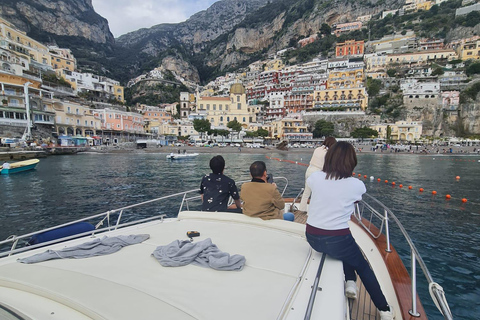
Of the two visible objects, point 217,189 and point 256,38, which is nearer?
point 217,189

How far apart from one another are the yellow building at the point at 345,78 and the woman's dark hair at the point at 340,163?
87.4 meters

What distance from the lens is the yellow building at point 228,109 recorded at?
255 feet

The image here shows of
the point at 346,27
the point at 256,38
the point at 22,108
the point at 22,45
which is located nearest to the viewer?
the point at 22,108

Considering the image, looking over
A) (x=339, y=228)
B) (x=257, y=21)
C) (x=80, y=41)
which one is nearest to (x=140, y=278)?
(x=339, y=228)

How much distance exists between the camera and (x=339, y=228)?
94.3 inches

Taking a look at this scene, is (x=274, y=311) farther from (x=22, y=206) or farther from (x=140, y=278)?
(x=22, y=206)

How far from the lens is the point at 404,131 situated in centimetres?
6431

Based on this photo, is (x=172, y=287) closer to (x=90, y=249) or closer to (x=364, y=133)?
(x=90, y=249)

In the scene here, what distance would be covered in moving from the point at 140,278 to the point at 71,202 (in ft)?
41.2

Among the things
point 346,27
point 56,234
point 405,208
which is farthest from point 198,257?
point 346,27

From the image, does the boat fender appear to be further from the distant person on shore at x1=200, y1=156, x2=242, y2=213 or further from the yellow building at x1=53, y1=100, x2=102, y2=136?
the yellow building at x1=53, y1=100, x2=102, y2=136

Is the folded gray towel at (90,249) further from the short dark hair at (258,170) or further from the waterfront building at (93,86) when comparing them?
the waterfront building at (93,86)

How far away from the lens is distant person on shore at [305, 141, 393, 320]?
7.68 feet

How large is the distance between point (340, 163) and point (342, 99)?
84724mm
